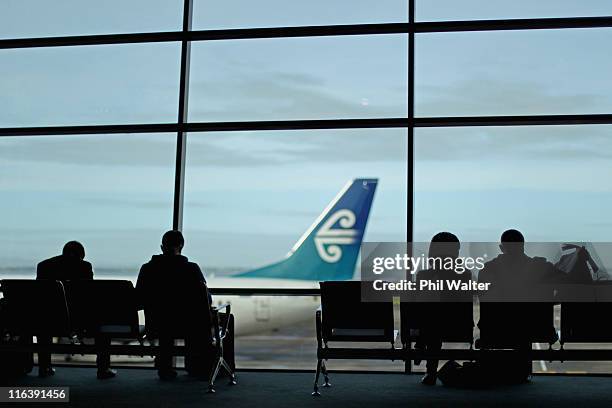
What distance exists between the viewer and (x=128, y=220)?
24.5ft

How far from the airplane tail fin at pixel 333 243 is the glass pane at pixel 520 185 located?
3396 mm

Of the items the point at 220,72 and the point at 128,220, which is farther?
the point at 220,72

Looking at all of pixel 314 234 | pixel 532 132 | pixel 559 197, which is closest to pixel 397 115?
pixel 532 132

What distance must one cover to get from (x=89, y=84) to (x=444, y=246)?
433 centimetres

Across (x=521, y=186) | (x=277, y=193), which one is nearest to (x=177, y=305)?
(x=521, y=186)

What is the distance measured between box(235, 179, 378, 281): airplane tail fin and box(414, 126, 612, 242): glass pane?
134 inches

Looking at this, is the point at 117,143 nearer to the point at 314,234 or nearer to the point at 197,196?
the point at 197,196

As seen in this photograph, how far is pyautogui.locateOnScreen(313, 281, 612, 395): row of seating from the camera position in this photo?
4637 millimetres

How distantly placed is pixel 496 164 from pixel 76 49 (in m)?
4.72

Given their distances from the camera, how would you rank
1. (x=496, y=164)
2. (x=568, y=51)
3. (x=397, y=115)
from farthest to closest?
(x=496, y=164) → (x=568, y=51) → (x=397, y=115)

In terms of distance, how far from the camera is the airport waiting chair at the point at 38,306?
16.5ft

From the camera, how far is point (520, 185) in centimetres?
752

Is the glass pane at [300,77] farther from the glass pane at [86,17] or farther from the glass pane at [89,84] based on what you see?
the glass pane at [86,17]

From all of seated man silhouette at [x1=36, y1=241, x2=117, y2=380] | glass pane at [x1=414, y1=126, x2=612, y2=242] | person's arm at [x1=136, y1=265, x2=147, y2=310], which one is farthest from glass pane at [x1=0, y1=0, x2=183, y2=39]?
person's arm at [x1=136, y1=265, x2=147, y2=310]
